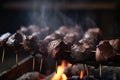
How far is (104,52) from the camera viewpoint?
3525 mm

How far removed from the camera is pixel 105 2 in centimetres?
621

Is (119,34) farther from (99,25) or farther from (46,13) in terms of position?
(46,13)

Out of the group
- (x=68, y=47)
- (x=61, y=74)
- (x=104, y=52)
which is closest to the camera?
(x=104, y=52)

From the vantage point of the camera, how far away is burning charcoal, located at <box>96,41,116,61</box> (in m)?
3.50

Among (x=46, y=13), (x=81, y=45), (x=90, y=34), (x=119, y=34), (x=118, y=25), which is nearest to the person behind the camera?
(x=81, y=45)

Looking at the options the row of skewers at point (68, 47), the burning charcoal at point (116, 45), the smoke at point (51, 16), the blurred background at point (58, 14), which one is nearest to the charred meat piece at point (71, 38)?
the row of skewers at point (68, 47)

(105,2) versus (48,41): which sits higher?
(105,2)

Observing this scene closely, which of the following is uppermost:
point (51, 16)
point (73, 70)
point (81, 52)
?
point (51, 16)

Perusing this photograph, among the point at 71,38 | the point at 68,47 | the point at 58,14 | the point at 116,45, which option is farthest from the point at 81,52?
the point at 58,14

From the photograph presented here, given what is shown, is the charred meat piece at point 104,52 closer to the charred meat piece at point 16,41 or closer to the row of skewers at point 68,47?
the row of skewers at point 68,47

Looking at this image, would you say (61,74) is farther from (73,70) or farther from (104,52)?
(104,52)

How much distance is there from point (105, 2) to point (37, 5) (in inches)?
56.7

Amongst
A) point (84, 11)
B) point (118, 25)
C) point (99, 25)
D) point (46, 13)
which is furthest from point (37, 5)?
point (118, 25)

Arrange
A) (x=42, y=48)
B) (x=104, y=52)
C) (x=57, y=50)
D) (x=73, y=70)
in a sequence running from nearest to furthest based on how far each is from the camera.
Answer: (x=104, y=52)
(x=57, y=50)
(x=42, y=48)
(x=73, y=70)
